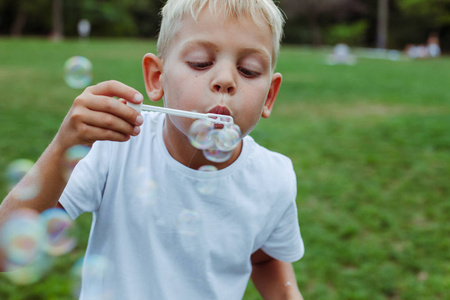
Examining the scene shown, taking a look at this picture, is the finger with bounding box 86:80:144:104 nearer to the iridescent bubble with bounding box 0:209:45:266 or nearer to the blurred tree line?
the iridescent bubble with bounding box 0:209:45:266

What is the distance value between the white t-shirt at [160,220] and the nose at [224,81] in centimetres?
30

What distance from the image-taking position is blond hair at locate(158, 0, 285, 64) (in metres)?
1.17

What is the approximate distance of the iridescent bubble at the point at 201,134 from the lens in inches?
45.9

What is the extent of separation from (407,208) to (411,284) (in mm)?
1016

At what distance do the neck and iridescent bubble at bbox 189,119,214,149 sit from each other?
0.16ft

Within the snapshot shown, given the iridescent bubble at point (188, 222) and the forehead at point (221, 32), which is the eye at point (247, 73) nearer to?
the forehead at point (221, 32)

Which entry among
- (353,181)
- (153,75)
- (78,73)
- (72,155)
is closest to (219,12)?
(153,75)

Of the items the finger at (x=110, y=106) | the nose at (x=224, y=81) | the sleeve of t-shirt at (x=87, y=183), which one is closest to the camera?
the finger at (x=110, y=106)

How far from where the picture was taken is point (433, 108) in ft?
25.6

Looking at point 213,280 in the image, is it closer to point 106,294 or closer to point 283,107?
point 106,294

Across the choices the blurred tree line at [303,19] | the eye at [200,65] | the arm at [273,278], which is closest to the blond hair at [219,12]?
the eye at [200,65]

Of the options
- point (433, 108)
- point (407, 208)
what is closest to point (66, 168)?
point (407, 208)

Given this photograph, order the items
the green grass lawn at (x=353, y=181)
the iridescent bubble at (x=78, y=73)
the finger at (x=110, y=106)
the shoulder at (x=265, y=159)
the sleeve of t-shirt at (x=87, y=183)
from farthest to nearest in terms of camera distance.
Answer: the green grass lawn at (x=353, y=181) → the iridescent bubble at (x=78, y=73) → the shoulder at (x=265, y=159) → the sleeve of t-shirt at (x=87, y=183) → the finger at (x=110, y=106)

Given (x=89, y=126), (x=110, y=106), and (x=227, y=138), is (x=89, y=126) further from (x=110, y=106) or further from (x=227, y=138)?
(x=227, y=138)
